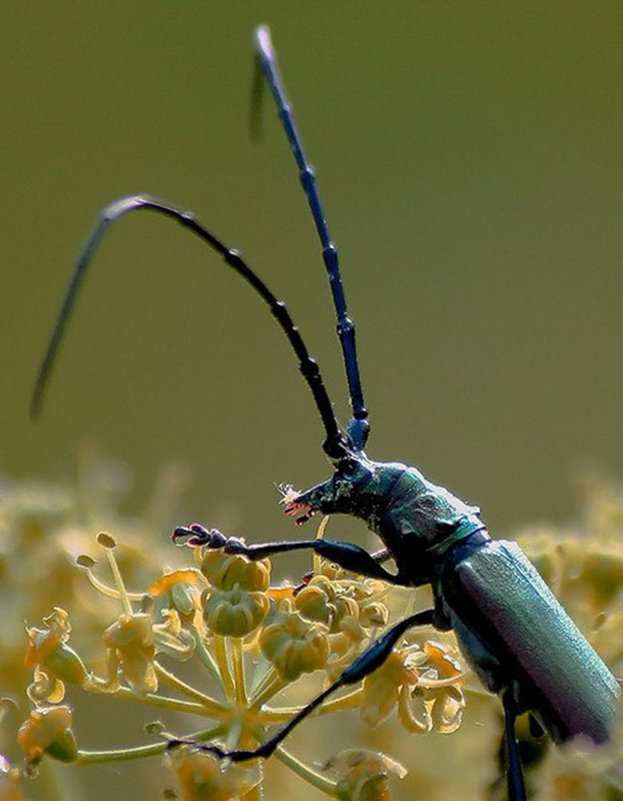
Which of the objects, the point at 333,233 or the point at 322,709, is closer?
the point at 322,709

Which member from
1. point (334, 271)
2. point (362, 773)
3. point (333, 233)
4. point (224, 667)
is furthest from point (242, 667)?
point (333, 233)

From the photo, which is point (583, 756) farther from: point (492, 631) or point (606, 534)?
point (606, 534)

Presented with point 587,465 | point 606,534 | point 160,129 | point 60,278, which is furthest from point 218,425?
point 606,534

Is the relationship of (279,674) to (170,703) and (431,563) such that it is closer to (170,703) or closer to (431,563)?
(170,703)

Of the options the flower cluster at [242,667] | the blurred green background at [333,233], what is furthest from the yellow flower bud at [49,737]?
the blurred green background at [333,233]

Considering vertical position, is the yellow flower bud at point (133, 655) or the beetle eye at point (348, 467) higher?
the beetle eye at point (348, 467)

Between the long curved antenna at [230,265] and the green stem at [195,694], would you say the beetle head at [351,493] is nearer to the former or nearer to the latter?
the long curved antenna at [230,265]

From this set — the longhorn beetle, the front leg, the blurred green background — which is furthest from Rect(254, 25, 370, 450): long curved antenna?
the blurred green background
